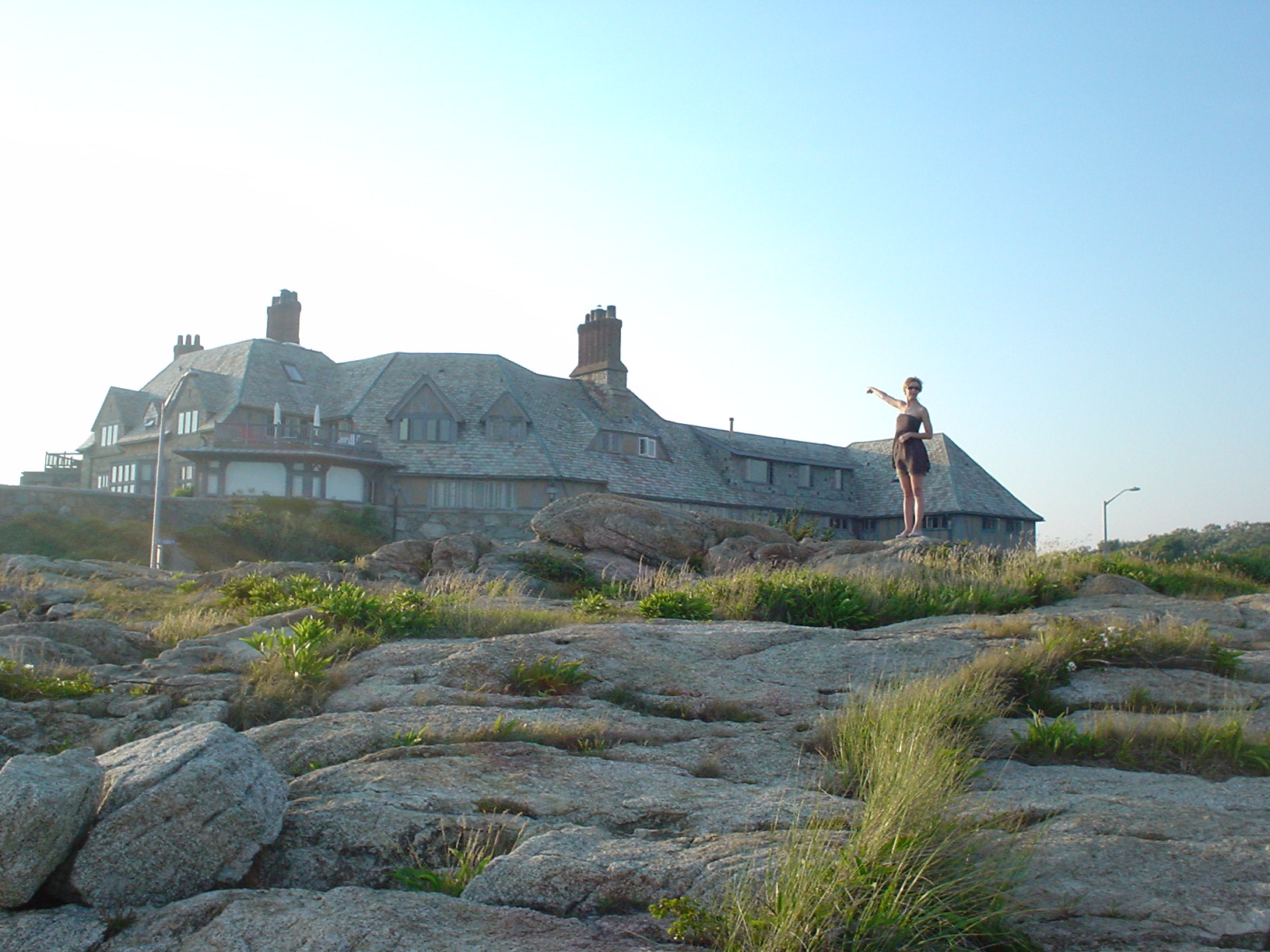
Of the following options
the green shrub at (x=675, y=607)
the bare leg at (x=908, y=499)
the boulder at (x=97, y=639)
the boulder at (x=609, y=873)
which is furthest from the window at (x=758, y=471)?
the boulder at (x=609, y=873)

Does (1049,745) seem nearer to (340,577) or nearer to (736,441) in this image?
(340,577)

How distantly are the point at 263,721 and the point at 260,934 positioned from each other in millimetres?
4077

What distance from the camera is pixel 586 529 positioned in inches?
816

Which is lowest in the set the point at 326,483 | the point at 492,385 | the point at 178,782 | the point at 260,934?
A: the point at 260,934

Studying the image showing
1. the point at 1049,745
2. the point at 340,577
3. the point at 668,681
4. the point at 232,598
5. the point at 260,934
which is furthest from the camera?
the point at 340,577

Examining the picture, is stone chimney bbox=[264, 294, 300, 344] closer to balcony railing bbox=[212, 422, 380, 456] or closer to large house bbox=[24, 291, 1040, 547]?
large house bbox=[24, 291, 1040, 547]

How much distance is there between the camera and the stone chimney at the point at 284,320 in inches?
1934

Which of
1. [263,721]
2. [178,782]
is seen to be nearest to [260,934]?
[178,782]

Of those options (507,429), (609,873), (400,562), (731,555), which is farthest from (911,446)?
(507,429)

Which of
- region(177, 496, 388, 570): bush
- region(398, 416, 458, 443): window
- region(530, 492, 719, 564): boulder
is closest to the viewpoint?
region(530, 492, 719, 564): boulder

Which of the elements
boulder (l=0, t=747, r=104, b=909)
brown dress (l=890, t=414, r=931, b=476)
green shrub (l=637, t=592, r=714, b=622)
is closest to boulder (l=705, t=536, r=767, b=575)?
brown dress (l=890, t=414, r=931, b=476)

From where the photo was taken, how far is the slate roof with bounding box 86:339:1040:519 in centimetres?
4275

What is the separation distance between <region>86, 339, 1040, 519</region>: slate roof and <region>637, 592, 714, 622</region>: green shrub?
28970 mm

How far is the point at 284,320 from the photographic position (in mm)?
49219
